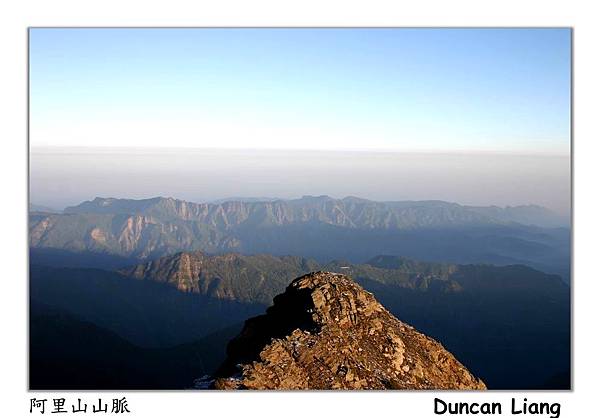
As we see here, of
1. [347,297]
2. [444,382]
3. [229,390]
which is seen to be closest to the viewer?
[229,390]

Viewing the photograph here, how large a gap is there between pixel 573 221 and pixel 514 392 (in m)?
10.8

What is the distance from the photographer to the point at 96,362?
191250 millimetres

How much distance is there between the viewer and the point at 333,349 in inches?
1278

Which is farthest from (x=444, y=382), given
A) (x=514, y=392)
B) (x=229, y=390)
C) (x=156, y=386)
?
(x=156, y=386)

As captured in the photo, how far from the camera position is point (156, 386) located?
185750 mm

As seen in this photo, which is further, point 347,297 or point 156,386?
point 156,386

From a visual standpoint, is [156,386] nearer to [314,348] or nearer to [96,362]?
[96,362]

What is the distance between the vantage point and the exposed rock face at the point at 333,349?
99.7ft

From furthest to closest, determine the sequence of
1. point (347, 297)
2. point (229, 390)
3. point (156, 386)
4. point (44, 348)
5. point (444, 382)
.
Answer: point (44, 348) < point (156, 386) < point (347, 297) < point (444, 382) < point (229, 390)

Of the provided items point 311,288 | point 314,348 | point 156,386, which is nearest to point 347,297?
point 311,288

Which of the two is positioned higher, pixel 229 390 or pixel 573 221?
pixel 573 221

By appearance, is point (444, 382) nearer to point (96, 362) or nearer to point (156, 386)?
point (156, 386)

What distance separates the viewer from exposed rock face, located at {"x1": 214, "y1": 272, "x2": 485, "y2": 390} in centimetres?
3039
